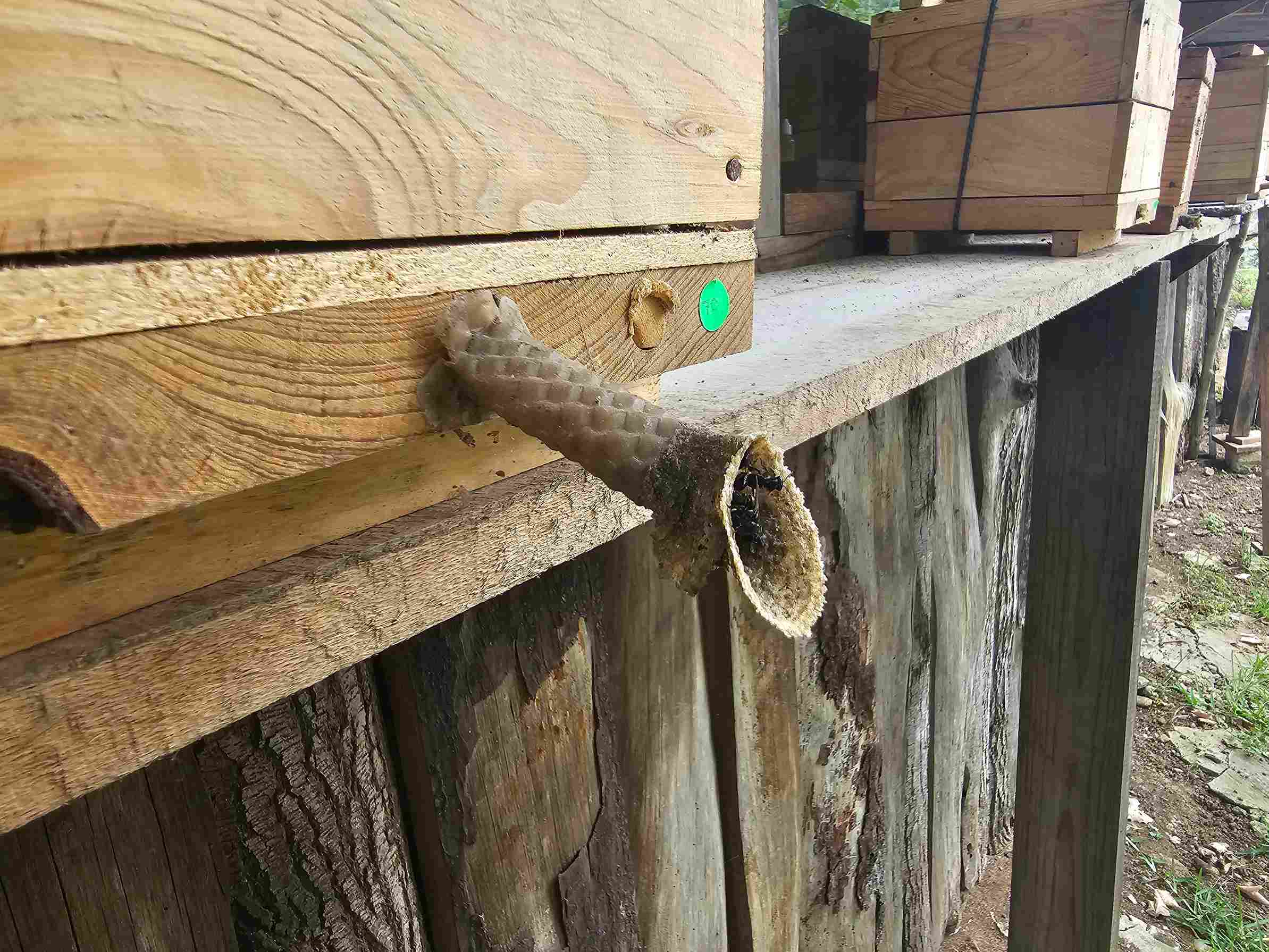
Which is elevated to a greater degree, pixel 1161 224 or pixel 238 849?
pixel 1161 224

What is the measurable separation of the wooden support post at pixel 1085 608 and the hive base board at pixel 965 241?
198 mm

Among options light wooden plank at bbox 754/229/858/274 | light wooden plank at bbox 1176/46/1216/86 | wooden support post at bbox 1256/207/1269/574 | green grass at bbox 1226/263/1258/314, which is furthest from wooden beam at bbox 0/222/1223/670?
green grass at bbox 1226/263/1258/314

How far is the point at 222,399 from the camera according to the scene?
19.9 inches

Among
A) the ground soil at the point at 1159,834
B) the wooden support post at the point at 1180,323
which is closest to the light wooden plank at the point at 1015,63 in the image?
the ground soil at the point at 1159,834

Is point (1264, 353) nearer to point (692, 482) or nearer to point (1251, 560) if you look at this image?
point (1251, 560)

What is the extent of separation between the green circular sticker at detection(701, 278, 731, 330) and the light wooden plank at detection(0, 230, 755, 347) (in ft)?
0.36

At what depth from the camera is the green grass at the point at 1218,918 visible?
3311 mm

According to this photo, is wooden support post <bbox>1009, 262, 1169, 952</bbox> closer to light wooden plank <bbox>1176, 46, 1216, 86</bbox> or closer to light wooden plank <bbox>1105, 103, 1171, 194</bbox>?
light wooden plank <bbox>1105, 103, 1171, 194</bbox>

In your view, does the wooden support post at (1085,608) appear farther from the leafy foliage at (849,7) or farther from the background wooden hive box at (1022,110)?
the leafy foliage at (849,7)

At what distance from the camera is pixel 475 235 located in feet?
2.08

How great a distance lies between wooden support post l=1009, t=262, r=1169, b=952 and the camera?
8.27 ft

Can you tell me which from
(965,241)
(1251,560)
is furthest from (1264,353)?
(965,241)


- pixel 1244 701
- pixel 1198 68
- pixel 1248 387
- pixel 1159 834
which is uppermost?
pixel 1198 68

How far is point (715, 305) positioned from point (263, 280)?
0.48 m
